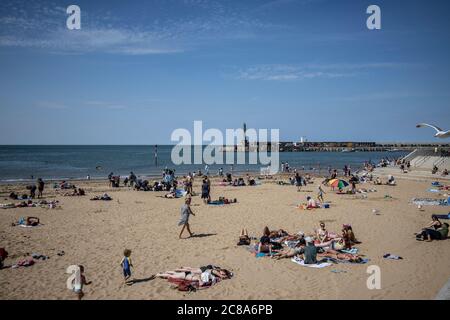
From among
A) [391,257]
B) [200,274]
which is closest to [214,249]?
[200,274]

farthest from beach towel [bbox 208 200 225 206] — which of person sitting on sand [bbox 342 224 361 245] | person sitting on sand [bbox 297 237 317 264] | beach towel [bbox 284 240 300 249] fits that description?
person sitting on sand [bbox 297 237 317 264]

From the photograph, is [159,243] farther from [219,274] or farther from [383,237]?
[383,237]

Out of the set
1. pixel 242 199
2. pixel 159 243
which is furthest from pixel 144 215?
pixel 242 199

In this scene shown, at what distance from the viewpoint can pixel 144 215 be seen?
15828 millimetres

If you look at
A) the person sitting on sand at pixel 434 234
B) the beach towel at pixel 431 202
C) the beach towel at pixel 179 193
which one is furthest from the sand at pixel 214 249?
the beach towel at pixel 179 193

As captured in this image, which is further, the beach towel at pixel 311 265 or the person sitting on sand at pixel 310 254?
the person sitting on sand at pixel 310 254

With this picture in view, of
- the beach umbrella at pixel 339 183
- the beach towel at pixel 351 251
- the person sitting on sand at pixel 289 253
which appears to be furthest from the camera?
the beach umbrella at pixel 339 183

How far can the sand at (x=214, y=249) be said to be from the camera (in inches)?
288

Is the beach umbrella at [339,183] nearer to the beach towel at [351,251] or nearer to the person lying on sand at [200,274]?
the beach towel at [351,251]

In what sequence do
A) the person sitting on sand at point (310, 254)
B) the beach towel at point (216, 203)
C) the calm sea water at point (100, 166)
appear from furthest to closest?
the calm sea water at point (100, 166), the beach towel at point (216, 203), the person sitting on sand at point (310, 254)

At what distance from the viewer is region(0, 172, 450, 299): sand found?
7.32 meters

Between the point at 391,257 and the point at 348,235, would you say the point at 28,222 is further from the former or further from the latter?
the point at 391,257

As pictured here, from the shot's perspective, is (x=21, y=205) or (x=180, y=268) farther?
(x=21, y=205)
